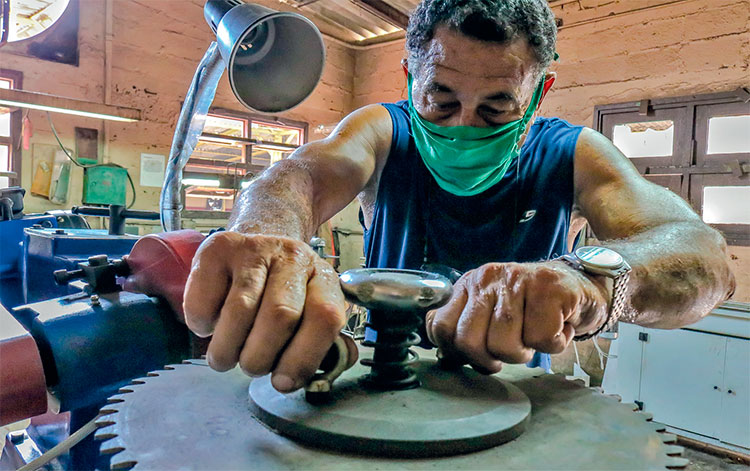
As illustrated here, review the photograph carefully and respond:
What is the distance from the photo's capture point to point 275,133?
6.29 m

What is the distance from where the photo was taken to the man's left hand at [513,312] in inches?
26.0

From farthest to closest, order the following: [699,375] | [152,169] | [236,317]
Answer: [152,169]
[699,375]
[236,317]

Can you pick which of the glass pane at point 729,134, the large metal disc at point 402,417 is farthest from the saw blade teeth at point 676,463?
the glass pane at point 729,134

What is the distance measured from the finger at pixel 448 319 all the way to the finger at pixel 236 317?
0.90ft

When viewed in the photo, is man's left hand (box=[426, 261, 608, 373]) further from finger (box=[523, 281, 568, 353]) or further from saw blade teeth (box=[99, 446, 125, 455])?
saw blade teeth (box=[99, 446, 125, 455])

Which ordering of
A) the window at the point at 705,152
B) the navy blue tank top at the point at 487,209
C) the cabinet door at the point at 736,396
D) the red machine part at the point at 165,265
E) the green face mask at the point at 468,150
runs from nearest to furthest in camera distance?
the red machine part at the point at 165,265 < the green face mask at the point at 468,150 < the navy blue tank top at the point at 487,209 < the cabinet door at the point at 736,396 < the window at the point at 705,152

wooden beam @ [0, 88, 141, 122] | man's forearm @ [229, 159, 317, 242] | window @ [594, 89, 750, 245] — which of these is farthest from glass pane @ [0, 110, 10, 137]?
window @ [594, 89, 750, 245]

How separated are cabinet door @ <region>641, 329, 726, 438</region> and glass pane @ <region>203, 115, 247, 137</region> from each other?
187 inches

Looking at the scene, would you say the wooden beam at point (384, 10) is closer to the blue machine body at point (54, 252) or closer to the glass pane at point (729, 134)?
the glass pane at point (729, 134)

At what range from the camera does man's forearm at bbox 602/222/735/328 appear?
2.97 feet

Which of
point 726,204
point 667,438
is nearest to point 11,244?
point 667,438

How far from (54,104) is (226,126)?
236 cm

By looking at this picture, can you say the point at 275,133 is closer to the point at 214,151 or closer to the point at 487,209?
the point at 214,151

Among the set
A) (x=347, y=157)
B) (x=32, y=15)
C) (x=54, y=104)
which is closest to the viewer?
(x=347, y=157)
